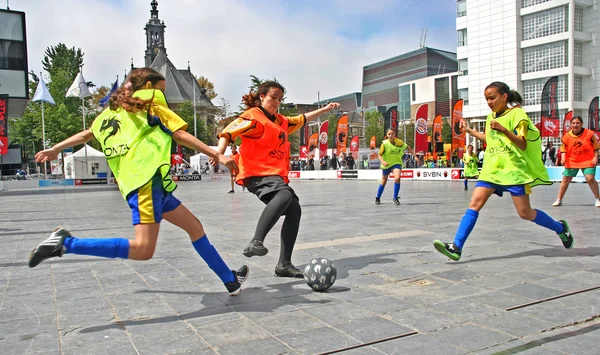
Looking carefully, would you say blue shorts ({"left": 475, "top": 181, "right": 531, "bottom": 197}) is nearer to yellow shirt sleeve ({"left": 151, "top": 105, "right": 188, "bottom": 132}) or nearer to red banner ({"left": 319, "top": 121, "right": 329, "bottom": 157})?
yellow shirt sleeve ({"left": 151, "top": 105, "right": 188, "bottom": 132})

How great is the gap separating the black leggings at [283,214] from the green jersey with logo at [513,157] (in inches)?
85.5

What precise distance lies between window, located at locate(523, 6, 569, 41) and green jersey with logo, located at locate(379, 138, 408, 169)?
4027 cm

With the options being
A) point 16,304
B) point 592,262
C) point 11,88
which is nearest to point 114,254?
point 16,304

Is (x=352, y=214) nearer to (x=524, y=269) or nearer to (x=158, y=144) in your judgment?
(x=524, y=269)

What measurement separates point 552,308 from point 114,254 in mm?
3137

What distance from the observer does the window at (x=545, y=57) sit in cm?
4512

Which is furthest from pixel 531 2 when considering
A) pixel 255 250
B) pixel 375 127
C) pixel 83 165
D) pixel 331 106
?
pixel 255 250

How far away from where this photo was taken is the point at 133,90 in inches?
147

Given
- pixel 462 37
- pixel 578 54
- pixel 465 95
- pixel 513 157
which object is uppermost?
pixel 462 37

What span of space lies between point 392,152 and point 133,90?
384 inches

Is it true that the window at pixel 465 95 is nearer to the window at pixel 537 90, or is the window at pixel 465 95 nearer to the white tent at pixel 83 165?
the window at pixel 537 90

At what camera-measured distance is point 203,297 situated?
4023mm

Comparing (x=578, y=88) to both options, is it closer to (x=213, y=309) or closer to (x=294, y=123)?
(x=294, y=123)

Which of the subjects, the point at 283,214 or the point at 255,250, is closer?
the point at 255,250
